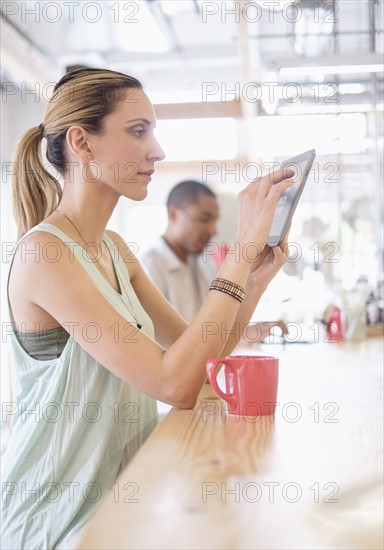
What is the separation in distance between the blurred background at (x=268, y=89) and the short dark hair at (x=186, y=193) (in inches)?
21.5

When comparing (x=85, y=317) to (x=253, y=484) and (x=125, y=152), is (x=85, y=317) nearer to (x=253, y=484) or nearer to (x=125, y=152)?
(x=125, y=152)

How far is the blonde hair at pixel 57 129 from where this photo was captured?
1.55 m

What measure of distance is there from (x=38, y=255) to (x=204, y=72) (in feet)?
25.7

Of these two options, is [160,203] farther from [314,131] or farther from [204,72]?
[314,131]

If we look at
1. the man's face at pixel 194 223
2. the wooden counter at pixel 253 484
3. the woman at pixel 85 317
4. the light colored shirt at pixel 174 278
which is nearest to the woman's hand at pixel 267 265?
the woman at pixel 85 317

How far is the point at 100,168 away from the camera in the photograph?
60.9 inches

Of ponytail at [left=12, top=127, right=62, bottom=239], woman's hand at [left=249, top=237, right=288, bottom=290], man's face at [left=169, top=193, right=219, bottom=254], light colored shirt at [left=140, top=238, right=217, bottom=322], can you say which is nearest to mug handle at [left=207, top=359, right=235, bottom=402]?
woman's hand at [left=249, top=237, right=288, bottom=290]

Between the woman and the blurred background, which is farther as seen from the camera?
the blurred background

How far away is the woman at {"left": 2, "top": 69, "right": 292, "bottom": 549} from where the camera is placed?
1.33m

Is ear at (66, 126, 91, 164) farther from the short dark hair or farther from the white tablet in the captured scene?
the short dark hair

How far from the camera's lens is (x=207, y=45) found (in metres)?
7.89

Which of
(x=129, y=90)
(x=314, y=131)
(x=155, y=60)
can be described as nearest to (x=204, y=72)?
(x=155, y=60)

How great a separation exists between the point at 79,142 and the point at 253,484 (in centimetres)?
88

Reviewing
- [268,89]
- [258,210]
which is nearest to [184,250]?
[268,89]
